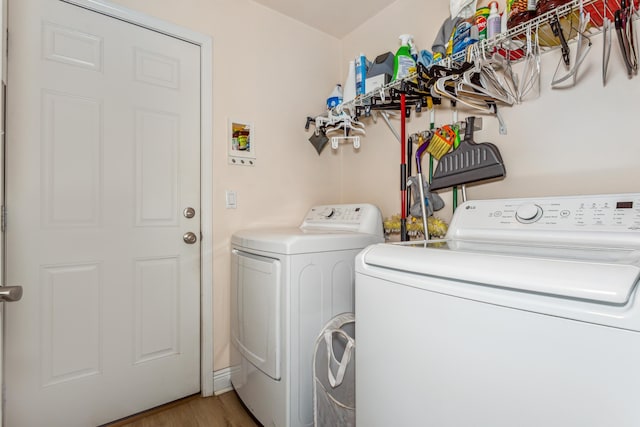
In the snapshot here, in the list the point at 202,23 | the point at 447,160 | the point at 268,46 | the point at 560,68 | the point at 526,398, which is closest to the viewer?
the point at 526,398

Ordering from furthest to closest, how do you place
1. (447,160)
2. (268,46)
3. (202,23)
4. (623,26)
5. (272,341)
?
1. (268,46)
2. (202,23)
3. (447,160)
4. (272,341)
5. (623,26)

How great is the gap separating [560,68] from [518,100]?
18cm

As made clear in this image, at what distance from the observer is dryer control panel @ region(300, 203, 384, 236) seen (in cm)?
176

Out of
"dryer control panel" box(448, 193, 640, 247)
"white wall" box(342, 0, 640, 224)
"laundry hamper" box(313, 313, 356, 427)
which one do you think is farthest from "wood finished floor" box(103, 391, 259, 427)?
"white wall" box(342, 0, 640, 224)

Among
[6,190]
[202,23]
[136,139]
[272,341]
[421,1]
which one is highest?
[421,1]

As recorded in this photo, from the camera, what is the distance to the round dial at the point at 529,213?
3.67ft

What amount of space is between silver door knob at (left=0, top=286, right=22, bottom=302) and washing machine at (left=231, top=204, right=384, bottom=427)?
0.85 meters

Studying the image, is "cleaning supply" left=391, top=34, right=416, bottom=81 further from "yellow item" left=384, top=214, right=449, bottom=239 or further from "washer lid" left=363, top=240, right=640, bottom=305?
"washer lid" left=363, top=240, right=640, bottom=305

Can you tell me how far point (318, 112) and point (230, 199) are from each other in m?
0.95

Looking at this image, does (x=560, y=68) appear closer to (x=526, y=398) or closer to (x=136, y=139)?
(x=526, y=398)

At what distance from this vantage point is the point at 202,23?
6.13ft

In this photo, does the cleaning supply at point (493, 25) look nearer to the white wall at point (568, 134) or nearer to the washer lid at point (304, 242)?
the white wall at point (568, 134)

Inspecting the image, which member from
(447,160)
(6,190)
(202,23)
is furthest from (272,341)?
(202,23)

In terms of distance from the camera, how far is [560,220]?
106cm
